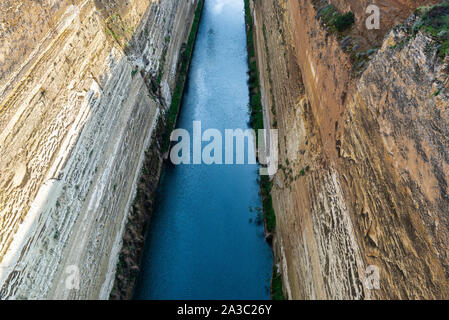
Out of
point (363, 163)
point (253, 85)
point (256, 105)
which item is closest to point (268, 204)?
point (256, 105)

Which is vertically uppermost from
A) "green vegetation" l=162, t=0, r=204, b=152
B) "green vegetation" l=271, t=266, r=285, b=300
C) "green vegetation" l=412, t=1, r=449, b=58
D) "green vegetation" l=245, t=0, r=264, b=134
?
"green vegetation" l=412, t=1, r=449, b=58

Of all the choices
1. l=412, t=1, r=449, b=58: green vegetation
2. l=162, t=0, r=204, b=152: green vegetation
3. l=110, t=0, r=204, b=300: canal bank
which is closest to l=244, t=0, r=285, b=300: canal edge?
l=162, t=0, r=204, b=152: green vegetation

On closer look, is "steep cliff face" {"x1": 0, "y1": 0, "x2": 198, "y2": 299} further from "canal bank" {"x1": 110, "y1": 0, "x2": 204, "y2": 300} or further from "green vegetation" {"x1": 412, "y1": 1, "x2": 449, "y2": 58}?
"green vegetation" {"x1": 412, "y1": 1, "x2": 449, "y2": 58}

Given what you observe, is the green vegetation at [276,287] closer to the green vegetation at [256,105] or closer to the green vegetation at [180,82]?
the green vegetation at [256,105]

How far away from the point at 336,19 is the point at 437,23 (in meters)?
1.96

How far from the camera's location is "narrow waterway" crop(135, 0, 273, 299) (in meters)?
6.13

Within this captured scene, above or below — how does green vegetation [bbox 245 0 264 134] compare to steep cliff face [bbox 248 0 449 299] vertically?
below

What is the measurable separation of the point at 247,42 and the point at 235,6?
4.23 meters

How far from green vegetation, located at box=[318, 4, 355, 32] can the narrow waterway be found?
13.0 ft

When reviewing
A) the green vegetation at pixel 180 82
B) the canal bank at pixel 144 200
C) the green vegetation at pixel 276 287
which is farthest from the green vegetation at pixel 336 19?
the green vegetation at pixel 180 82

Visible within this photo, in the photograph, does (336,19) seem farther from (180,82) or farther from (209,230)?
(180,82)

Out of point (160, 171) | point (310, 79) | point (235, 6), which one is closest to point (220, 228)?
point (160, 171)

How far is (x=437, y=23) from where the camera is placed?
Result: 277cm
